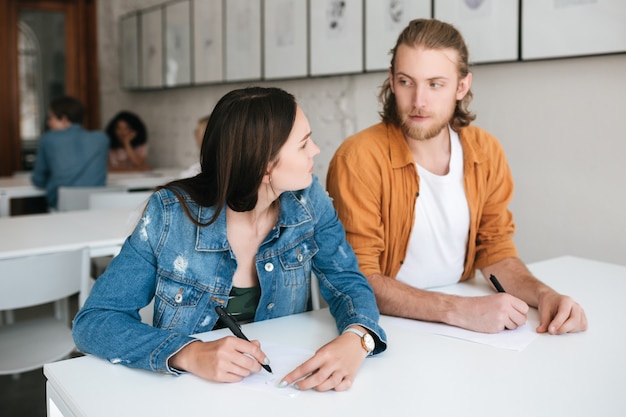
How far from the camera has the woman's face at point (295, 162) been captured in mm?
1326

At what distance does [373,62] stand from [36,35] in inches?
161

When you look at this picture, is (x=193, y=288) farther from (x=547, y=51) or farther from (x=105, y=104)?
(x=105, y=104)

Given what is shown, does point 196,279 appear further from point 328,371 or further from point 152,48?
point 152,48

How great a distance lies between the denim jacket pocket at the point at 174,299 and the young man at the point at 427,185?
44cm

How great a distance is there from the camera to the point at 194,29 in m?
4.93

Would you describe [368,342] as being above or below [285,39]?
below

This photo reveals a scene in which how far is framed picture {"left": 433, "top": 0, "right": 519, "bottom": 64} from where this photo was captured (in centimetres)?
259

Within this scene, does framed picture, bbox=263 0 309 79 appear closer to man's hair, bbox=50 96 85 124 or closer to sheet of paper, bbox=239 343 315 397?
man's hair, bbox=50 96 85 124

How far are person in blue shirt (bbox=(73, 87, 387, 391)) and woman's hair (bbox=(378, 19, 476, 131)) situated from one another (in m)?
0.48

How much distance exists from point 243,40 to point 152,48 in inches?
57.2

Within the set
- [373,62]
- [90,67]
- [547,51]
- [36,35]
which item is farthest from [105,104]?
[547,51]

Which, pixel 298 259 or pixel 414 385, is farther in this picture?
pixel 298 259

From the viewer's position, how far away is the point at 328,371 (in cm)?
106

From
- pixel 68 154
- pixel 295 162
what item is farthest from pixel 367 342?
pixel 68 154
